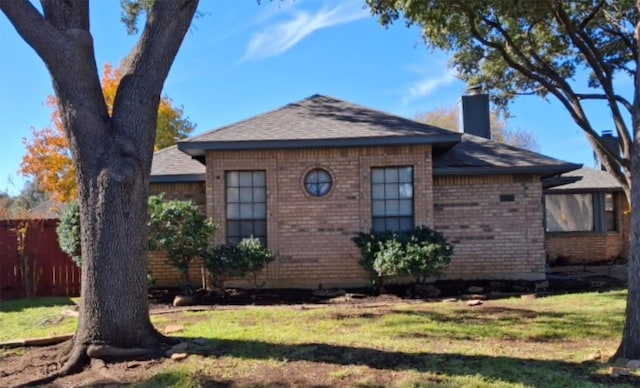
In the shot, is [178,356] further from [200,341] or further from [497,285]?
[497,285]

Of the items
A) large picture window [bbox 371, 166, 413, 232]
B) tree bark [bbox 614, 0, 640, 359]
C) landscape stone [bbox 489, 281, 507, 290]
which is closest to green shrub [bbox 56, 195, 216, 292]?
large picture window [bbox 371, 166, 413, 232]

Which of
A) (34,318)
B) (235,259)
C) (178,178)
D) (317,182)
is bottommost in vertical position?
(34,318)

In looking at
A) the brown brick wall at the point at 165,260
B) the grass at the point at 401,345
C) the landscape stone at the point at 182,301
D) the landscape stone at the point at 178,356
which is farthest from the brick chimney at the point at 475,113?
the landscape stone at the point at 178,356

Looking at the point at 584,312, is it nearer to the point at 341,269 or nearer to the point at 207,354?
the point at 341,269

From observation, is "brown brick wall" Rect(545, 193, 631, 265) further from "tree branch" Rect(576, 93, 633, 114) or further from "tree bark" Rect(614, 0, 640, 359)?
"tree bark" Rect(614, 0, 640, 359)

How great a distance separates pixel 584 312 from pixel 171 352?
597 centimetres

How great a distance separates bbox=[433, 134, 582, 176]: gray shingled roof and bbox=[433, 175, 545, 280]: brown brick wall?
276 millimetres

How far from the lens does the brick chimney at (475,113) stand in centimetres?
1497

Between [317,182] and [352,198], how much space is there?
0.84 meters

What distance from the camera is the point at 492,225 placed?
11.0 metres

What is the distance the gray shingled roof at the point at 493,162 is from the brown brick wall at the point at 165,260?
5313 millimetres

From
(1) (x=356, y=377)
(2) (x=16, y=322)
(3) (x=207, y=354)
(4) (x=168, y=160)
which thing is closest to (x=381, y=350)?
(1) (x=356, y=377)

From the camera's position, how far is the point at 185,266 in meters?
9.73

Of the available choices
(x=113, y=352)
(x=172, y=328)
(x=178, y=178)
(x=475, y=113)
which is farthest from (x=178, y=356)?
(x=475, y=113)
